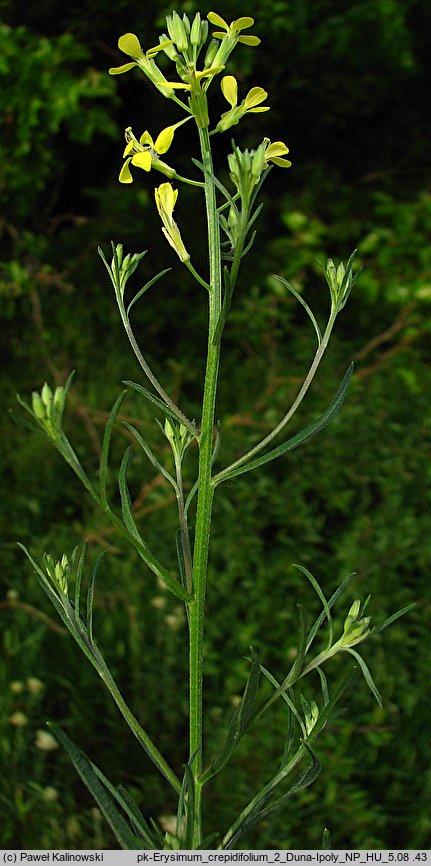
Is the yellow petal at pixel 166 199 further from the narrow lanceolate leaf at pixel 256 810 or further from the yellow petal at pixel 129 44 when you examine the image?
the narrow lanceolate leaf at pixel 256 810

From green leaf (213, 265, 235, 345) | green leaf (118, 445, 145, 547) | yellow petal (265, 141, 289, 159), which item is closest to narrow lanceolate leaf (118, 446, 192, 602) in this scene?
green leaf (118, 445, 145, 547)

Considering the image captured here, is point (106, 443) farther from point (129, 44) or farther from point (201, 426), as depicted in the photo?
point (129, 44)

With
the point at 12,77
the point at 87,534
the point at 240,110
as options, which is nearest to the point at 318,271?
the point at 12,77

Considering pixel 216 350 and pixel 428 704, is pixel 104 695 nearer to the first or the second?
pixel 428 704

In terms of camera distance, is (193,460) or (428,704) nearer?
(428,704)

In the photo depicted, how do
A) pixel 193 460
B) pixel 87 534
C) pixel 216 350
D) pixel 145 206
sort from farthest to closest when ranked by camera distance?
pixel 145 206, pixel 193 460, pixel 87 534, pixel 216 350
